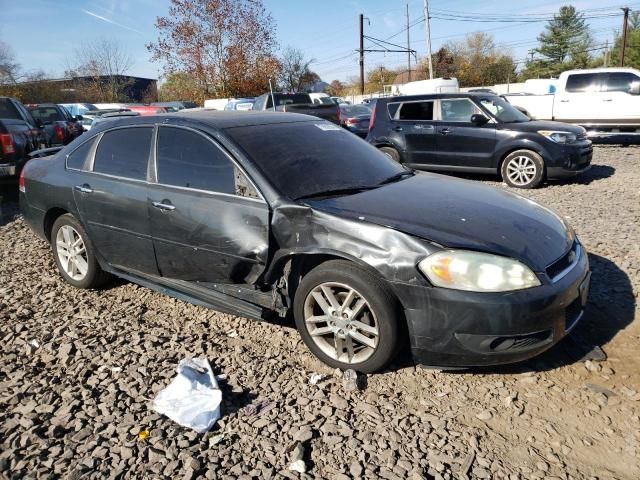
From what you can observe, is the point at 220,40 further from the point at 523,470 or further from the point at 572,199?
the point at 523,470

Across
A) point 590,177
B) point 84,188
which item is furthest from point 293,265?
point 590,177

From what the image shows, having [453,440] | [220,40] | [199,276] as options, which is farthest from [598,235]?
[220,40]

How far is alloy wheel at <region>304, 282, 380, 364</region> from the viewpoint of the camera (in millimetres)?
2900

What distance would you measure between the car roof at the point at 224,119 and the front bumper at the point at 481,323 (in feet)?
6.05

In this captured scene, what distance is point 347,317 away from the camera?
2.94 metres

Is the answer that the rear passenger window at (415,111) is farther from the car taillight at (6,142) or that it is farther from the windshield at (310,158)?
the car taillight at (6,142)

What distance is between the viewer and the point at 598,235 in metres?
5.46

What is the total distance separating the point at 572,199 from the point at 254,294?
604cm

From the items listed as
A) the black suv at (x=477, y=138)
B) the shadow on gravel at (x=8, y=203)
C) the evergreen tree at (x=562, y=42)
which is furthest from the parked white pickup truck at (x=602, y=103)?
the evergreen tree at (x=562, y=42)

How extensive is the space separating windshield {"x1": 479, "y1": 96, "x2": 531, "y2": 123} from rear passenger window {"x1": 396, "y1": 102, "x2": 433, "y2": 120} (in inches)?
37.8

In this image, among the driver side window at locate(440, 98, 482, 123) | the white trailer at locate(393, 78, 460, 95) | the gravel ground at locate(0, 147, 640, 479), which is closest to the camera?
the gravel ground at locate(0, 147, 640, 479)

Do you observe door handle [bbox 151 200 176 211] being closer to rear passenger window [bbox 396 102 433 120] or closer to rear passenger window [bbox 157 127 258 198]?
rear passenger window [bbox 157 127 258 198]

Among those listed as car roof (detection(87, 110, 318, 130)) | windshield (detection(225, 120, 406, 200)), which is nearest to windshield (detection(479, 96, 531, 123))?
windshield (detection(225, 120, 406, 200))

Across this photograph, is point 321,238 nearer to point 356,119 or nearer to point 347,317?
point 347,317
